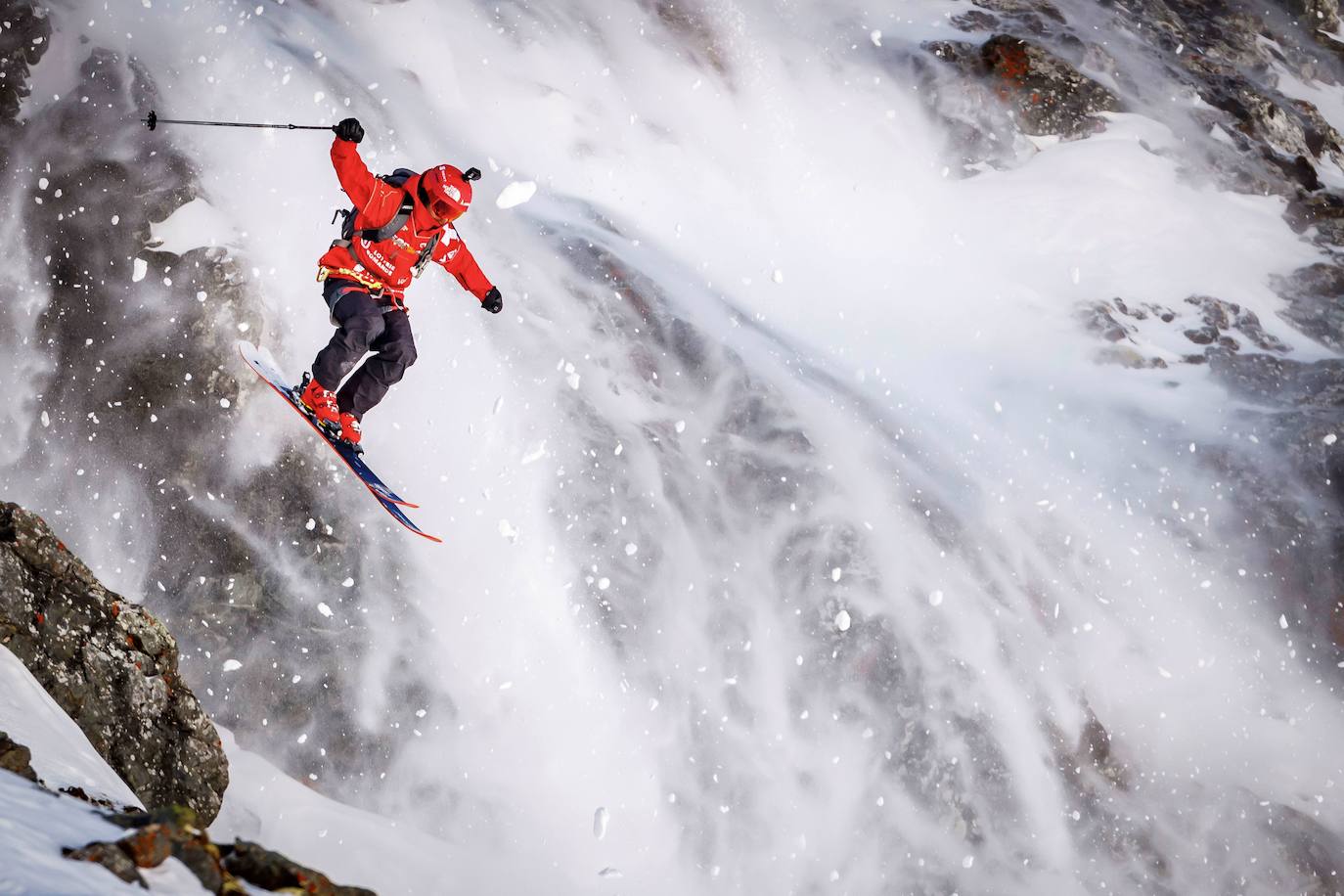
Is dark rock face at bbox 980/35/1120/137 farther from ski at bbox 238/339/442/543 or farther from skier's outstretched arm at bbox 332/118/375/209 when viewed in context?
ski at bbox 238/339/442/543

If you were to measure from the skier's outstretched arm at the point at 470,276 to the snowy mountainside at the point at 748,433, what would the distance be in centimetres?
69

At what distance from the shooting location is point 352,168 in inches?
292

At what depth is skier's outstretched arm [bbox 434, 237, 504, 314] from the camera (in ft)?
27.3

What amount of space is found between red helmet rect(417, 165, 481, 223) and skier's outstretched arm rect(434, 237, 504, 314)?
639 mm

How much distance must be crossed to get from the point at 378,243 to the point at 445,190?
70 cm

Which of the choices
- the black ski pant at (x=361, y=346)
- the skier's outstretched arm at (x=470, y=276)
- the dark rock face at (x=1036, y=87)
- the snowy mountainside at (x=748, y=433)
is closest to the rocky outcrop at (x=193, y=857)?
the black ski pant at (x=361, y=346)

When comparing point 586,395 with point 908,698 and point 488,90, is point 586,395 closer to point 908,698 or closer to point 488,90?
point 488,90

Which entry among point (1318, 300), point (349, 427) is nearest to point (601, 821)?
point (349, 427)

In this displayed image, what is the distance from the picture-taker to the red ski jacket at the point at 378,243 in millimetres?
7469

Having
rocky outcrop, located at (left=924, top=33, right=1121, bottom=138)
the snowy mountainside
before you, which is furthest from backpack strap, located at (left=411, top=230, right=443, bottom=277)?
rocky outcrop, located at (left=924, top=33, right=1121, bottom=138)

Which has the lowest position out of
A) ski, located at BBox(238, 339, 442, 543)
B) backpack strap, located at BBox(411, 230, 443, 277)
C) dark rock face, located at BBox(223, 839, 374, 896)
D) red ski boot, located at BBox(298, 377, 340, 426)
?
ski, located at BBox(238, 339, 442, 543)

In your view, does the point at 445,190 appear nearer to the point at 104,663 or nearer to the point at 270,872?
the point at 104,663

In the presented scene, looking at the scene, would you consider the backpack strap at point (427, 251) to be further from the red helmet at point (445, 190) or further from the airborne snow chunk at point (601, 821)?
the airborne snow chunk at point (601, 821)

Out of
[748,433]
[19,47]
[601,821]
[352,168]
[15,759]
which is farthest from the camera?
[748,433]
